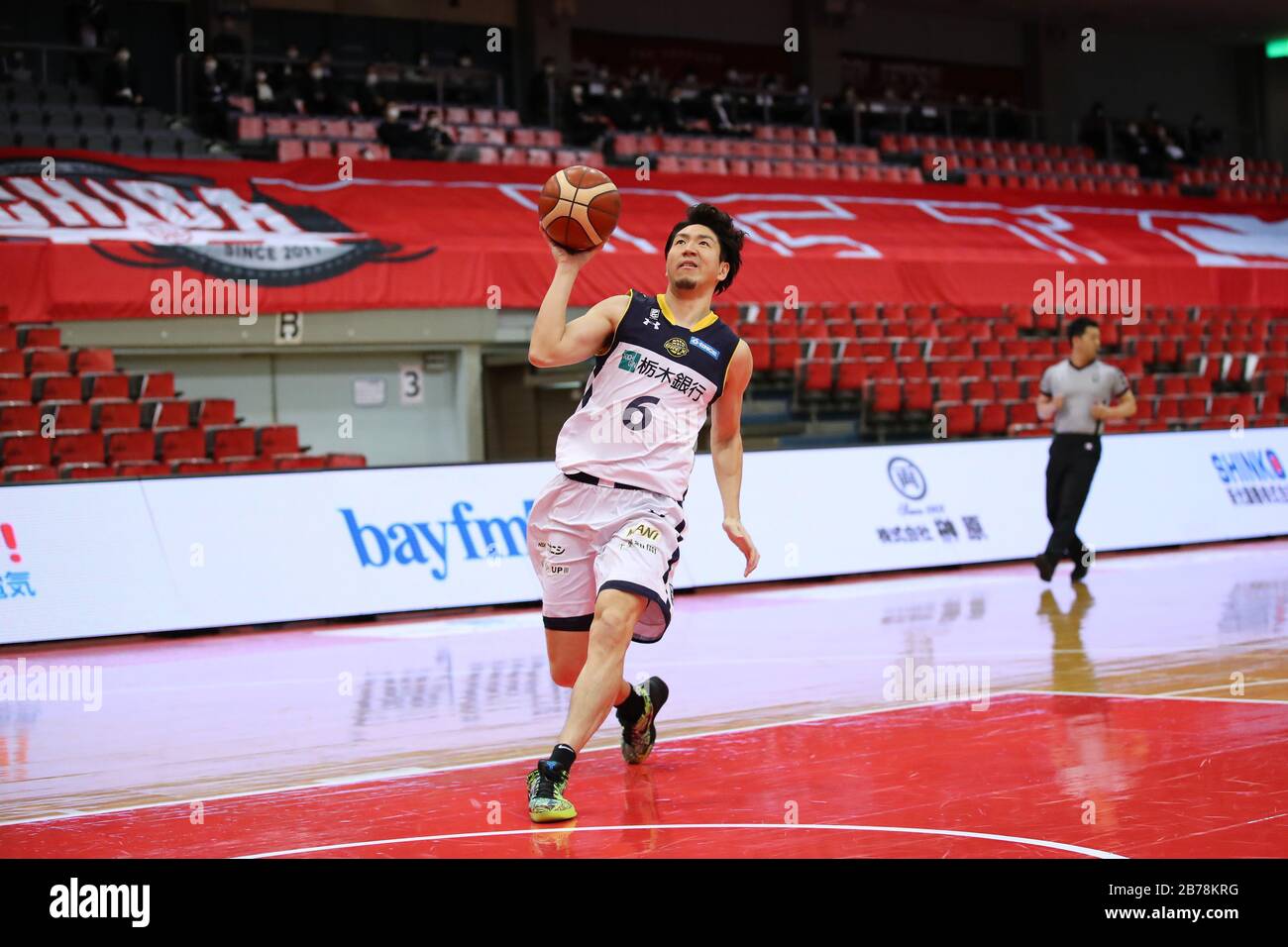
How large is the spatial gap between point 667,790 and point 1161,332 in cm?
2211

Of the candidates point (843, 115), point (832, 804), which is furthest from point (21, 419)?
point (843, 115)

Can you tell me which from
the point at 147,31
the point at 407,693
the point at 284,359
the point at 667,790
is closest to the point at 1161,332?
the point at 284,359

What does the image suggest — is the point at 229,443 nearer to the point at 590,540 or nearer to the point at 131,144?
the point at 131,144

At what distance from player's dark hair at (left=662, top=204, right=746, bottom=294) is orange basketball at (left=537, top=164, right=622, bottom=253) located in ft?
1.36

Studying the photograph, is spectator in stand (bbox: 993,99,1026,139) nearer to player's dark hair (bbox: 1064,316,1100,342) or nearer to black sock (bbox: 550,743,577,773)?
player's dark hair (bbox: 1064,316,1100,342)

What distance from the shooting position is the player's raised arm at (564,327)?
17.2ft

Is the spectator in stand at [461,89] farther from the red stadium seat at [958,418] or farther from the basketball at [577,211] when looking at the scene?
the basketball at [577,211]

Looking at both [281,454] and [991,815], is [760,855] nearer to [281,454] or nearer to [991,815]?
[991,815]

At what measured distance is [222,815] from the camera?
→ 527 cm

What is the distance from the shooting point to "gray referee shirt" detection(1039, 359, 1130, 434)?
42.2 feet

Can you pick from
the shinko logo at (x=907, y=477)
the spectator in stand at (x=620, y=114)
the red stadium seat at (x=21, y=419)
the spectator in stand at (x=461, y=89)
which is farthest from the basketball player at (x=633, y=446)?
the spectator in stand at (x=620, y=114)

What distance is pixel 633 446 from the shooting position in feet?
18.4

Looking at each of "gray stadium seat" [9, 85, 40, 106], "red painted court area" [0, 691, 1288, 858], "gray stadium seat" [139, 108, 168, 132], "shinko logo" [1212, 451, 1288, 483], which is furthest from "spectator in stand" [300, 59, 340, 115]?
"red painted court area" [0, 691, 1288, 858]
